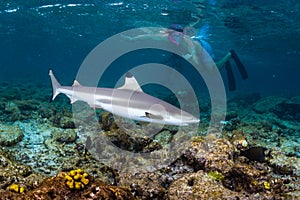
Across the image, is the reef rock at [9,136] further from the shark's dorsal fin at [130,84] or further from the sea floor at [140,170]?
the shark's dorsal fin at [130,84]

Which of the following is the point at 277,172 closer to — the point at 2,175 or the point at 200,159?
the point at 200,159

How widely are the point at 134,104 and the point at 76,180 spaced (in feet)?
7.89

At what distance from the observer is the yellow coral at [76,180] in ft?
11.3

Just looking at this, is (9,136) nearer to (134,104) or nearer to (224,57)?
(134,104)

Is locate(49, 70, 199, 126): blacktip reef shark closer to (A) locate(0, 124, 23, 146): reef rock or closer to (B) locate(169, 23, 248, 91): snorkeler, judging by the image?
(A) locate(0, 124, 23, 146): reef rock

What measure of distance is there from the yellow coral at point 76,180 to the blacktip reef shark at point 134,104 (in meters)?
2.06

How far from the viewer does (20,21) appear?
118ft

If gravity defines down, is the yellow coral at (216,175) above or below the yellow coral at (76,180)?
below

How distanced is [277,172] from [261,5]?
1764 cm

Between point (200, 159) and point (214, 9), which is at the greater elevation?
point (214, 9)

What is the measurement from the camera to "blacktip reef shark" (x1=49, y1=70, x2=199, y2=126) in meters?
5.23

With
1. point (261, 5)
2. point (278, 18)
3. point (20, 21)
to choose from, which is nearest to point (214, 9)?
point (261, 5)

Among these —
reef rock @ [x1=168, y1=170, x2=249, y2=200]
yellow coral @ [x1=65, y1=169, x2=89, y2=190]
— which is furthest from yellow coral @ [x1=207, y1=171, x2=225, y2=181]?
yellow coral @ [x1=65, y1=169, x2=89, y2=190]

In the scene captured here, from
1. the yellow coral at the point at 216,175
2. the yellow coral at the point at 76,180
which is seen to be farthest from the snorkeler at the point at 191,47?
the yellow coral at the point at 76,180
